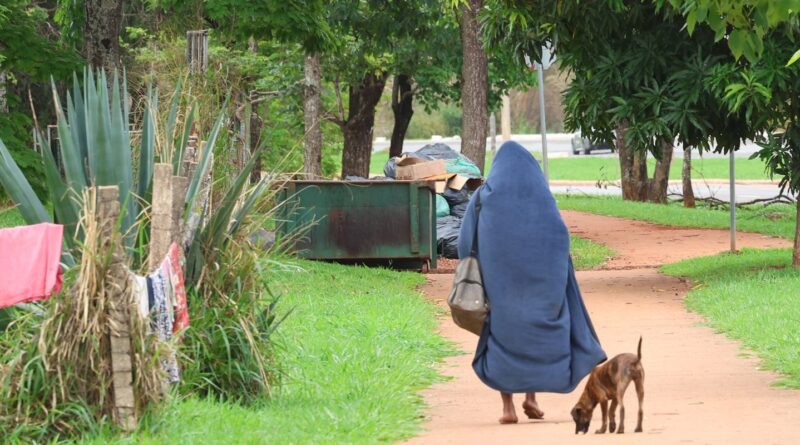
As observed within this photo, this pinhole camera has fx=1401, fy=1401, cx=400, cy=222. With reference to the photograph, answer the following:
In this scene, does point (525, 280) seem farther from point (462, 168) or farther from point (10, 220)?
point (10, 220)

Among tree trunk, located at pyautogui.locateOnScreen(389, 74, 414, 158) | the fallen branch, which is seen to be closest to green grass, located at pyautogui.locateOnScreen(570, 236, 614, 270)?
the fallen branch

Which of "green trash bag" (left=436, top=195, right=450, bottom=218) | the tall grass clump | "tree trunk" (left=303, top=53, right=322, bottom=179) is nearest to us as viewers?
the tall grass clump

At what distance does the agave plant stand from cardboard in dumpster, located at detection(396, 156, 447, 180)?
39.9 feet

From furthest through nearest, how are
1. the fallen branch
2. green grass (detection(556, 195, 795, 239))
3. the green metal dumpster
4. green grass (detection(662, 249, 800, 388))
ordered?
the fallen branch < green grass (detection(556, 195, 795, 239)) < the green metal dumpster < green grass (detection(662, 249, 800, 388))

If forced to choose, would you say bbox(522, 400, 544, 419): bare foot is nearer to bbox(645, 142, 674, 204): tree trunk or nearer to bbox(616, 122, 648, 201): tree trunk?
bbox(645, 142, 674, 204): tree trunk

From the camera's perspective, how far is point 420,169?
68.3 feet

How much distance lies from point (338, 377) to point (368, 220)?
8657 mm

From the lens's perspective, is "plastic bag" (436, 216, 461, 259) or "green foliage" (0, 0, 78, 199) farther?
"plastic bag" (436, 216, 461, 259)

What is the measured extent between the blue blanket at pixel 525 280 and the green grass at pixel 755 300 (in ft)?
7.32

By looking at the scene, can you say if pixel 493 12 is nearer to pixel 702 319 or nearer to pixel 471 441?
pixel 702 319

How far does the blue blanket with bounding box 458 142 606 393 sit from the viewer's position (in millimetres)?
8273

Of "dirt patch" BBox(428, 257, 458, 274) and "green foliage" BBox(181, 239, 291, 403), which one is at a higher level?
"green foliage" BBox(181, 239, 291, 403)

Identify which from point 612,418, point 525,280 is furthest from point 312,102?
point 612,418

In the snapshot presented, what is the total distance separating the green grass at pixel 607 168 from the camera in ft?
160
